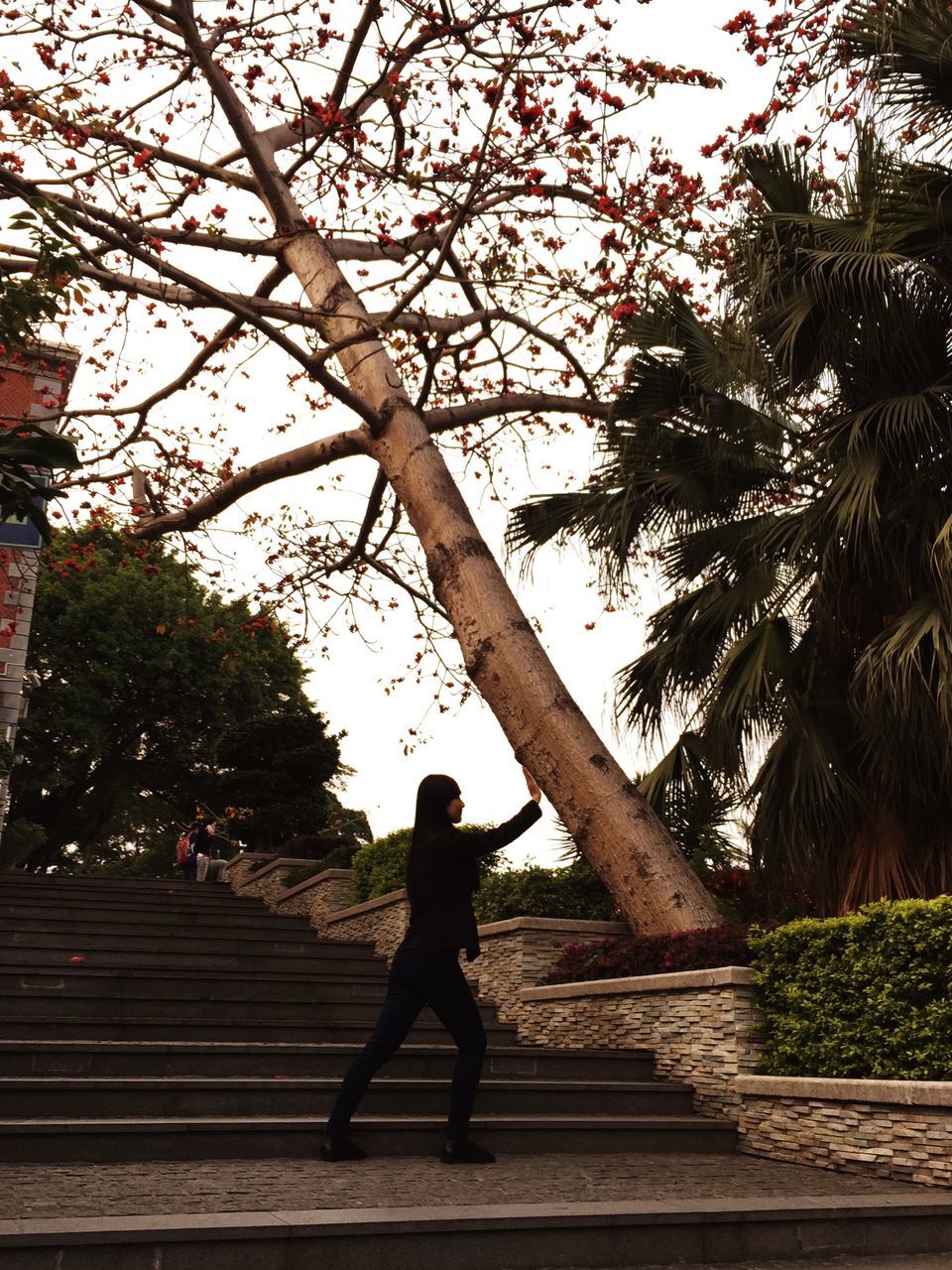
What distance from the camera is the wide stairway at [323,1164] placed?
4.27m

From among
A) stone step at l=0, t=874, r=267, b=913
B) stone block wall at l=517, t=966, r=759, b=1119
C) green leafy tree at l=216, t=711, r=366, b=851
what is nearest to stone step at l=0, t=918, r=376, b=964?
stone step at l=0, t=874, r=267, b=913

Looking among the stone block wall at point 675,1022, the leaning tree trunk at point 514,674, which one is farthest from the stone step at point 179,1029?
the leaning tree trunk at point 514,674

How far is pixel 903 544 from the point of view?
27.9ft

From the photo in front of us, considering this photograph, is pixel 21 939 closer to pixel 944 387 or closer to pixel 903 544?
pixel 903 544

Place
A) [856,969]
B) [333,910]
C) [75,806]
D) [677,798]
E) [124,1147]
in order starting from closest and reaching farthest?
[124,1147]
[856,969]
[677,798]
[333,910]
[75,806]

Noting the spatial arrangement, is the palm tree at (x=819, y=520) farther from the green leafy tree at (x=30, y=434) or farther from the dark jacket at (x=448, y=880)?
the green leafy tree at (x=30, y=434)

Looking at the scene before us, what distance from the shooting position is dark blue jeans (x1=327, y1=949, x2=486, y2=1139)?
5.62 m

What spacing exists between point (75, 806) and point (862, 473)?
99.2 ft

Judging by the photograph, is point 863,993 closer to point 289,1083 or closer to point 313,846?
point 289,1083

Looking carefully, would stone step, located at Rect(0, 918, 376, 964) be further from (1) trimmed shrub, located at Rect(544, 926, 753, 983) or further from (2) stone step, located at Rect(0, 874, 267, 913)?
(1) trimmed shrub, located at Rect(544, 926, 753, 983)

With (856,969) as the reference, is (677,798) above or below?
above

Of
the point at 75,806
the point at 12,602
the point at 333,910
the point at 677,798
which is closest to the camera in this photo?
the point at 677,798

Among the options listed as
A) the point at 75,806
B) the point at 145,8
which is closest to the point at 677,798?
the point at 145,8

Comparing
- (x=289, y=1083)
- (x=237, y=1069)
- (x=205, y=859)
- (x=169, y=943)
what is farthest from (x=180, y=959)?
(x=205, y=859)
